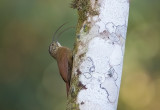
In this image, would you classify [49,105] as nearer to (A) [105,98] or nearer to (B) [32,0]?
(B) [32,0]

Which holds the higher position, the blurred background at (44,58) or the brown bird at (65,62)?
the brown bird at (65,62)

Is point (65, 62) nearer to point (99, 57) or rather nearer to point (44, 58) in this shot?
point (99, 57)

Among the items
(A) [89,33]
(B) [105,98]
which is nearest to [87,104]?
(B) [105,98]

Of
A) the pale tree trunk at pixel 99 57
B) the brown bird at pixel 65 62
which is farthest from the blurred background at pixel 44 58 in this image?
the pale tree trunk at pixel 99 57

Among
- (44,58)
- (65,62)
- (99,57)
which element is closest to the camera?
(99,57)

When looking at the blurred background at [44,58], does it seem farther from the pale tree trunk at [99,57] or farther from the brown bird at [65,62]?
the pale tree trunk at [99,57]

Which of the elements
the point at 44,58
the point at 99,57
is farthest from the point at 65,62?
the point at 44,58
